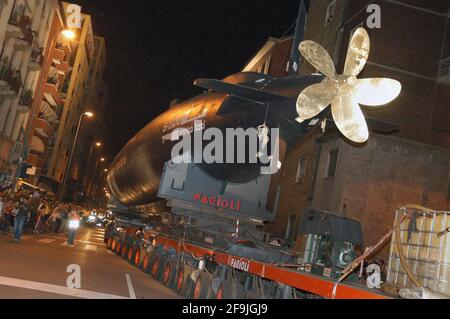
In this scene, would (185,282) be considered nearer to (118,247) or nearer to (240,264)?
(240,264)

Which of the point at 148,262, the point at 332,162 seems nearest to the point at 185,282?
the point at 148,262

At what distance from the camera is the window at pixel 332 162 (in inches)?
909

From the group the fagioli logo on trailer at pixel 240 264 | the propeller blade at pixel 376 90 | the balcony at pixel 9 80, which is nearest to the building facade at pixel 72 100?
the balcony at pixel 9 80

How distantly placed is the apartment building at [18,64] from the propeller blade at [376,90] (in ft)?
81.0

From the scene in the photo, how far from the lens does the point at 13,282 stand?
33.1ft

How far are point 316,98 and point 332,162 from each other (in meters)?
15.3

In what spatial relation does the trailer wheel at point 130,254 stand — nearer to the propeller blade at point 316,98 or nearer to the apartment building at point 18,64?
the apartment building at point 18,64

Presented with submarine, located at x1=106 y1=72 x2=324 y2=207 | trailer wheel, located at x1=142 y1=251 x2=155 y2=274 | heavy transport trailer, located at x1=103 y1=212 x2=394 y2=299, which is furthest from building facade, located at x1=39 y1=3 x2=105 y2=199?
heavy transport trailer, located at x1=103 y1=212 x2=394 y2=299

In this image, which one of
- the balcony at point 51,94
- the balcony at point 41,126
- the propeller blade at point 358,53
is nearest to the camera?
the propeller blade at point 358,53

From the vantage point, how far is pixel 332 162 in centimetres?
2348

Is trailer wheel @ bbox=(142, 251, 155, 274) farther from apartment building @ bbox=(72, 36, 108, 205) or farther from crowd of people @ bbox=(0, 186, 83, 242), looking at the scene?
apartment building @ bbox=(72, 36, 108, 205)

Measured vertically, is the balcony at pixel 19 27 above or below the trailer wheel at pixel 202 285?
above

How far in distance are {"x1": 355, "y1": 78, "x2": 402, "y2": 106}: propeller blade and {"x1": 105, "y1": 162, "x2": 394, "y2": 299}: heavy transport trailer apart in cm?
210

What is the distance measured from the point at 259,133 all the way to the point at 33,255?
31.1 feet
